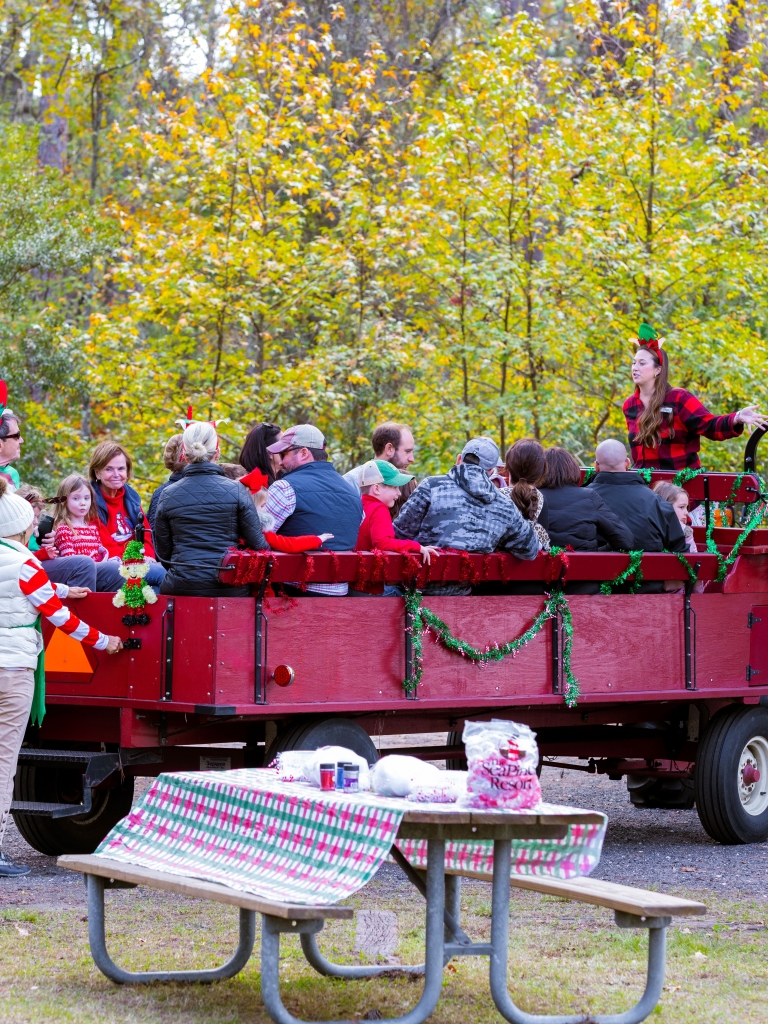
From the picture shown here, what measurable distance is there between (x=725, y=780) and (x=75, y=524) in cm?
419

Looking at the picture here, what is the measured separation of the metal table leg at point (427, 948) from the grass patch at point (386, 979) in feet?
1.41

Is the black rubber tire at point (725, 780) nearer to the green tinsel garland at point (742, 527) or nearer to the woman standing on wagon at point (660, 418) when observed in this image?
the green tinsel garland at point (742, 527)

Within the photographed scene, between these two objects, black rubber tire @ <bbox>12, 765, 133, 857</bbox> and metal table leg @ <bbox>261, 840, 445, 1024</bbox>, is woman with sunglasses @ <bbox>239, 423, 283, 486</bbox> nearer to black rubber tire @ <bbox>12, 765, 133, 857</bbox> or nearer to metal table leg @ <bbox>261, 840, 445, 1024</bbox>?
black rubber tire @ <bbox>12, 765, 133, 857</bbox>

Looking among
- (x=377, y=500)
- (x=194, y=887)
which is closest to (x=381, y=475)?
(x=377, y=500)

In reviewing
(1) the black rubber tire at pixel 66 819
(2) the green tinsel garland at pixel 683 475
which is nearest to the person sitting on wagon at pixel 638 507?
(2) the green tinsel garland at pixel 683 475

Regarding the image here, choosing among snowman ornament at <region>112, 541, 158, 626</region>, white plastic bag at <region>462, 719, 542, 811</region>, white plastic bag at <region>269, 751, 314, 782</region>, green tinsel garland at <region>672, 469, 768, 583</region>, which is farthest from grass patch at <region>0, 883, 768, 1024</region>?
green tinsel garland at <region>672, 469, 768, 583</region>

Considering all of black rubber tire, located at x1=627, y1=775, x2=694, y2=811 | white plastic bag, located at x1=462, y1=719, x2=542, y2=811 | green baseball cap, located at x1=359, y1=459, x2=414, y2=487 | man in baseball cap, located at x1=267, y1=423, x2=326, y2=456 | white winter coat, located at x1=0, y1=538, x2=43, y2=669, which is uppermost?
man in baseball cap, located at x1=267, y1=423, x2=326, y2=456

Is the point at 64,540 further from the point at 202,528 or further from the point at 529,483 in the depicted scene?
the point at 529,483

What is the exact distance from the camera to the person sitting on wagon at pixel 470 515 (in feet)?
26.4

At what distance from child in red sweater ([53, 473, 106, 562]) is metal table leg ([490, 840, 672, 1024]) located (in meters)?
4.45

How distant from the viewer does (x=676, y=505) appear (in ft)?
31.0

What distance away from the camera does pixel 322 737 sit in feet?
24.6

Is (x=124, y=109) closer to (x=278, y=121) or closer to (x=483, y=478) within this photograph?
(x=278, y=121)

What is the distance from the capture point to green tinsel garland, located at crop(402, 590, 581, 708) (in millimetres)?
7695
